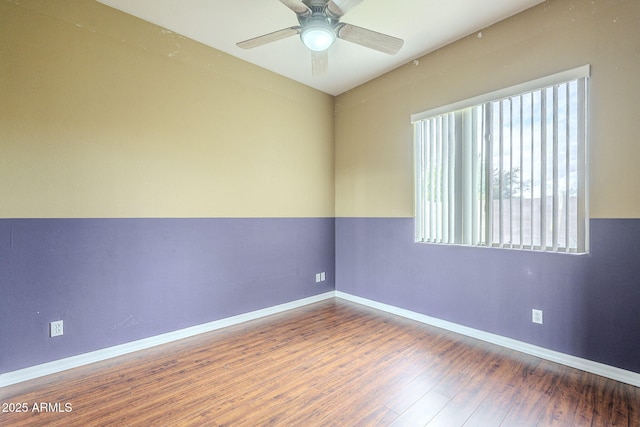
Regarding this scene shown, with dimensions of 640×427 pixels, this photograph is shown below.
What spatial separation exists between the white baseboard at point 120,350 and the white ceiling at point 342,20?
9.77 feet

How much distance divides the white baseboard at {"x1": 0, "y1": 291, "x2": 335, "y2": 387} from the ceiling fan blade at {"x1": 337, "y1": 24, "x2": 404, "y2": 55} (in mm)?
3018

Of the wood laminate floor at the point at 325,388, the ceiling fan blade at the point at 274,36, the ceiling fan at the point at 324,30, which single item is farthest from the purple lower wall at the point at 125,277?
the ceiling fan at the point at 324,30

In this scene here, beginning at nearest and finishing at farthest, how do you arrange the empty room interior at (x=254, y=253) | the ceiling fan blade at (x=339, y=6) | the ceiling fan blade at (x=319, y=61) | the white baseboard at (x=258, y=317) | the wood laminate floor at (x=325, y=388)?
the wood laminate floor at (x=325, y=388) → the ceiling fan blade at (x=339, y=6) → the empty room interior at (x=254, y=253) → the white baseboard at (x=258, y=317) → the ceiling fan blade at (x=319, y=61)

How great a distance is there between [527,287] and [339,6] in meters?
2.74

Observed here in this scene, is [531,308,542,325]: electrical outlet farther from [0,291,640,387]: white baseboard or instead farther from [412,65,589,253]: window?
[412,65,589,253]: window

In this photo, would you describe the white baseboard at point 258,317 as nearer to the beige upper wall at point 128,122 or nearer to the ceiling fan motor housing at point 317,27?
the beige upper wall at point 128,122

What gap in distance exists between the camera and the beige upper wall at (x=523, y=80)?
203 centimetres

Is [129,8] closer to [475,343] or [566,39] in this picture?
[566,39]

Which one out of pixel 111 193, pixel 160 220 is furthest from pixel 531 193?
pixel 111 193

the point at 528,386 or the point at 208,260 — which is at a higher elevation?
the point at 208,260

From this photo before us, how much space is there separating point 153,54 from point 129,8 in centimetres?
36

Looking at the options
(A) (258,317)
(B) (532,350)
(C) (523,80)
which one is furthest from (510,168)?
(A) (258,317)

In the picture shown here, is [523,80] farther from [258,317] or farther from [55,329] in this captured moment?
[55,329]

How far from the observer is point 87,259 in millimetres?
2361
